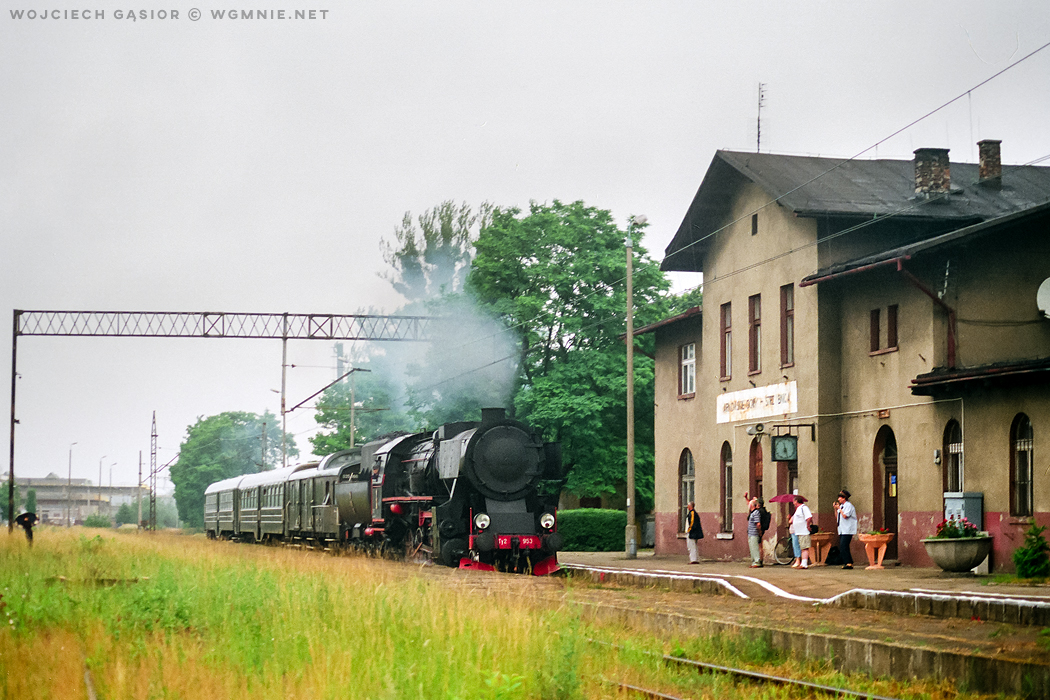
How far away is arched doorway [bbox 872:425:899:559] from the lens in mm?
25688

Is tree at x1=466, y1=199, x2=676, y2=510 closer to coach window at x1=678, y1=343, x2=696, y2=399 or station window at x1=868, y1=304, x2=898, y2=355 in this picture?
coach window at x1=678, y1=343, x2=696, y2=399

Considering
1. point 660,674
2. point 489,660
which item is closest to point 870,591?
point 660,674

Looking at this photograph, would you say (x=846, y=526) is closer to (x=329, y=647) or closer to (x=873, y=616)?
(x=873, y=616)

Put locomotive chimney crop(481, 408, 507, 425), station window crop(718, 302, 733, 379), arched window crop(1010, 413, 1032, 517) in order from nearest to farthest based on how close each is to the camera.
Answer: arched window crop(1010, 413, 1032, 517) < locomotive chimney crop(481, 408, 507, 425) < station window crop(718, 302, 733, 379)

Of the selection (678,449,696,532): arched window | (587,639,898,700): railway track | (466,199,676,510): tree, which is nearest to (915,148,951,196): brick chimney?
(678,449,696,532): arched window

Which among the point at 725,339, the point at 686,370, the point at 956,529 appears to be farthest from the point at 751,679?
the point at 686,370

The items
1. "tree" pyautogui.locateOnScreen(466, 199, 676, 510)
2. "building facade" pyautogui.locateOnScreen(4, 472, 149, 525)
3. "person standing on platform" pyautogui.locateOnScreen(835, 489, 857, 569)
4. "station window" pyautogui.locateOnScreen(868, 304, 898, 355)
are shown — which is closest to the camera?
"person standing on platform" pyautogui.locateOnScreen(835, 489, 857, 569)

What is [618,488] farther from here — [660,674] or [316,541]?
[660,674]

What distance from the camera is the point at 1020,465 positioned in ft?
71.4

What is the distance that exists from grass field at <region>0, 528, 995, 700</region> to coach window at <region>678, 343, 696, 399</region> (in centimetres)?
1826

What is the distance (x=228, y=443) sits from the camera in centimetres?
10619

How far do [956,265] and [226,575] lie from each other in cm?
1472

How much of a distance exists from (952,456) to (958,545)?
2931 mm

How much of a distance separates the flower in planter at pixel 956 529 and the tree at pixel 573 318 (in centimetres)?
2060
